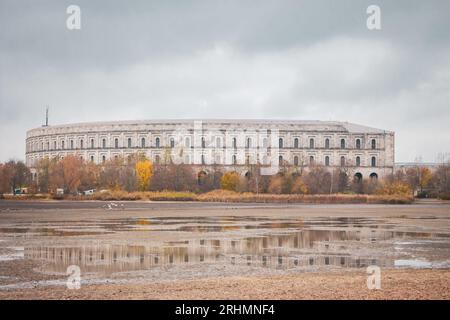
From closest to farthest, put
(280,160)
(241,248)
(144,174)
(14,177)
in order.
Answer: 1. (241,248)
2. (144,174)
3. (14,177)
4. (280,160)

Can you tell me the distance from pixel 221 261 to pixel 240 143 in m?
94.4

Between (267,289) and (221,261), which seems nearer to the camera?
(267,289)

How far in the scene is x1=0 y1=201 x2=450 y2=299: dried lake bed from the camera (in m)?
12.1

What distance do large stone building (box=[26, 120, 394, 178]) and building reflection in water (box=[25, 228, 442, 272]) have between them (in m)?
85.5

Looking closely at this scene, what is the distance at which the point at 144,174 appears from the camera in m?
93.8

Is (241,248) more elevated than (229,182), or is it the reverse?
(229,182)

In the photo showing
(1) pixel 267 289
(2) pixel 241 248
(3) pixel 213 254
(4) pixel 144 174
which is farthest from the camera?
(4) pixel 144 174

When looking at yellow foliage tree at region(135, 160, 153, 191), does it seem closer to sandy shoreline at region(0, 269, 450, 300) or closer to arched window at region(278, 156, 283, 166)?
arched window at region(278, 156, 283, 166)

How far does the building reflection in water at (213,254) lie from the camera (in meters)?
16.2

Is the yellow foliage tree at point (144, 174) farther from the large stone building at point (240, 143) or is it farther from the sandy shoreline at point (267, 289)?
the sandy shoreline at point (267, 289)

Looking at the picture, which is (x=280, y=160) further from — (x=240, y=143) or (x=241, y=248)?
(x=241, y=248)

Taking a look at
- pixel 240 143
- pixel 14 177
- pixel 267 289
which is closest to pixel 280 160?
pixel 240 143

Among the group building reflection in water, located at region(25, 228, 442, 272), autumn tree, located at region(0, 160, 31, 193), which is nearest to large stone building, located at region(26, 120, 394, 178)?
autumn tree, located at region(0, 160, 31, 193)
